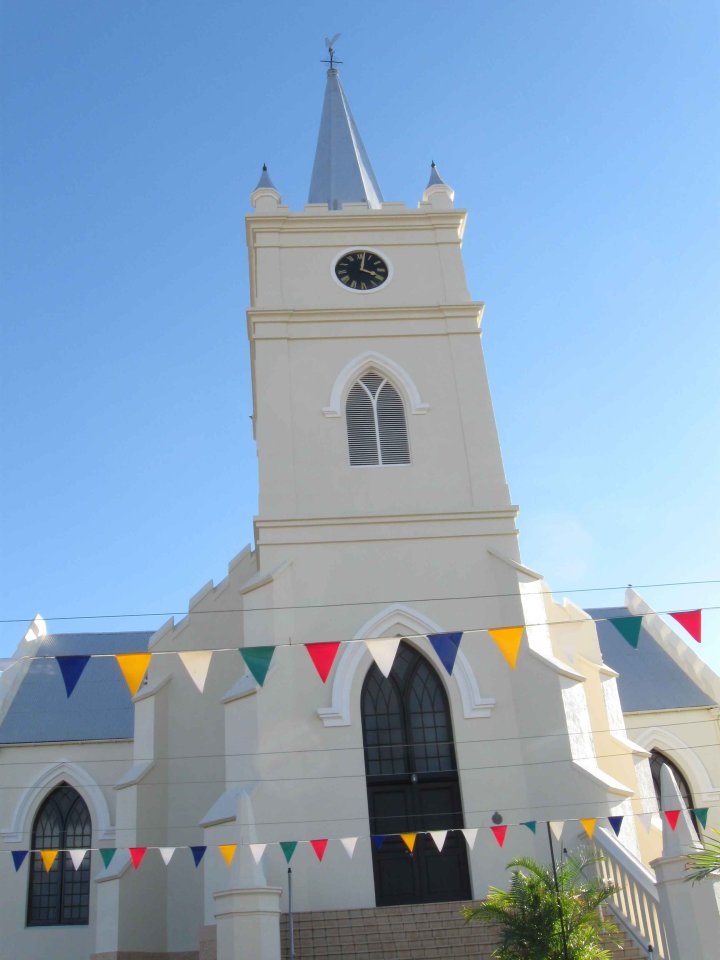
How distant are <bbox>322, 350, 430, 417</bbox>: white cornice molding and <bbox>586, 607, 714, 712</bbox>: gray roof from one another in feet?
26.1

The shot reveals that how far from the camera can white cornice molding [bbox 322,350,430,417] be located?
2042 cm

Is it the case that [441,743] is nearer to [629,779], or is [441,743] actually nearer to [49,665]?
[629,779]

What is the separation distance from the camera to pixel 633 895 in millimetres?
13180

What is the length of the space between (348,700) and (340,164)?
15623 millimetres

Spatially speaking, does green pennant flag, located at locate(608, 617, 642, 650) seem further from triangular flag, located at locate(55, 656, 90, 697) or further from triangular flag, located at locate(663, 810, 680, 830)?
triangular flag, located at locate(55, 656, 90, 697)

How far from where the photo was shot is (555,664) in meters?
17.2

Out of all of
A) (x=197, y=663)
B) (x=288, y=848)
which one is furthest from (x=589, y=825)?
(x=197, y=663)

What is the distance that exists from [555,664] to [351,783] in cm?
423

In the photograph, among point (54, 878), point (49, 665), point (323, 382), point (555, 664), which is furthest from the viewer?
point (49, 665)

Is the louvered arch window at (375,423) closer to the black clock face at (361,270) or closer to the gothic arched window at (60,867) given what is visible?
the black clock face at (361,270)

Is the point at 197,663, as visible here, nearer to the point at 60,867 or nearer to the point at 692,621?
the point at 692,621

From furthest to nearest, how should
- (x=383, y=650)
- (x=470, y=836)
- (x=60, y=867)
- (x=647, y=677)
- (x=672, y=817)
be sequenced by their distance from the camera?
(x=647, y=677) → (x=60, y=867) → (x=470, y=836) → (x=383, y=650) → (x=672, y=817)

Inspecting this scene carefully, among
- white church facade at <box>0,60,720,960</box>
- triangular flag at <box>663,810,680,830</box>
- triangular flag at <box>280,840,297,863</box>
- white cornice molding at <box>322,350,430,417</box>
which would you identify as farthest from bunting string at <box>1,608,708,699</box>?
white cornice molding at <box>322,350,430,417</box>

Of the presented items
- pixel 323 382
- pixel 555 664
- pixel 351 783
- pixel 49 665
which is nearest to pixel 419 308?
pixel 323 382
